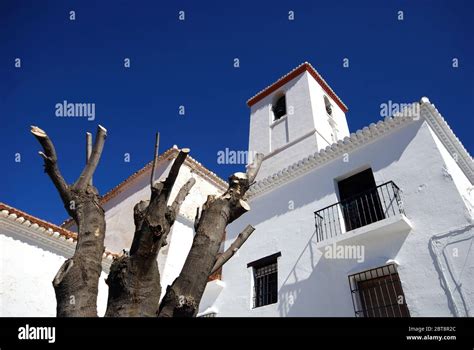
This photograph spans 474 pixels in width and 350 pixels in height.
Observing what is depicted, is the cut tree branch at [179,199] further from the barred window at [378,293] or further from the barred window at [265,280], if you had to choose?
the barred window at [265,280]

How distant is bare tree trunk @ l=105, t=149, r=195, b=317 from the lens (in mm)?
2551

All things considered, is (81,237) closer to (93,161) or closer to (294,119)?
(93,161)

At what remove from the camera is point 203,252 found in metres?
2.91

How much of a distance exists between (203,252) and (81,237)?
43.0 inches

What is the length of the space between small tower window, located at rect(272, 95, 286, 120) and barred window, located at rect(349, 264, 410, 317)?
7.86 metres

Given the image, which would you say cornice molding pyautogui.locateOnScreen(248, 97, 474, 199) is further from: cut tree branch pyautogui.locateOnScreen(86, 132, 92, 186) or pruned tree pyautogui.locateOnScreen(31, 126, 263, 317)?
cut tree branch pyautogui.locateOnScreen(86, 132, 92, 186)

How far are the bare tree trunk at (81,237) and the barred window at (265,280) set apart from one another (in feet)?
18.2

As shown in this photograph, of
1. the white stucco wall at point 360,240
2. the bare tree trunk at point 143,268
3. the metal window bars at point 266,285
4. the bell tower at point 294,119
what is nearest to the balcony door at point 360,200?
the white stucco wall at point 360,240

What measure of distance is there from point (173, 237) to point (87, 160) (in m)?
7.44

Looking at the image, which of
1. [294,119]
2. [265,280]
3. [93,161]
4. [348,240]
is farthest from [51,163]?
[294,119]

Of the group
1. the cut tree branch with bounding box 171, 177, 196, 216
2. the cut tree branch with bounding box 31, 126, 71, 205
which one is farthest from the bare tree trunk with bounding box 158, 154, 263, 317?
the cut tree branch with bounding box 31, 126, 71, 205

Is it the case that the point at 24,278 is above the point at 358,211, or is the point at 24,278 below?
below
